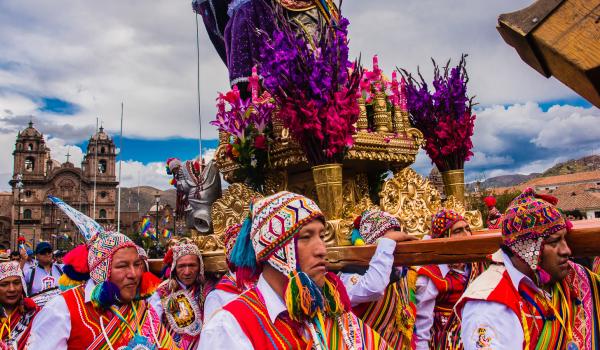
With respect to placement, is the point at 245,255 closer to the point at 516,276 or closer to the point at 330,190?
the point at 516,276

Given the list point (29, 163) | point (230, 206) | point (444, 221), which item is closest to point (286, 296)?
point (444, 221)

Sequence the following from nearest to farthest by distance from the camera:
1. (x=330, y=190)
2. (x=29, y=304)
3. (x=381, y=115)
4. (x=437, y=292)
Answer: (x=437, y=292) < (x=330, y=190) < (x=29, y=304) < (x=381, y=115)

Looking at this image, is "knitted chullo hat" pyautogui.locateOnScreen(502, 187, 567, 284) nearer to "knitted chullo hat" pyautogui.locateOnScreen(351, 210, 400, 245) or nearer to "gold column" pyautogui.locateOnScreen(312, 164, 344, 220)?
"knitted chullo hat" pyautogui.locateOnScreen(351, 210, 400, 245)

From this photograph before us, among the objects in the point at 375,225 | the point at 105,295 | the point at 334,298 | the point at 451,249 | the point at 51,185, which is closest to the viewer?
the point at 334,298

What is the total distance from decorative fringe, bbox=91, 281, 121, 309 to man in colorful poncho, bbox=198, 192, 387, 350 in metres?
1.70

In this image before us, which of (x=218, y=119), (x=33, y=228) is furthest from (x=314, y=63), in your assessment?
(x=33, y=228)

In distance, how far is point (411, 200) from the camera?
587 cm

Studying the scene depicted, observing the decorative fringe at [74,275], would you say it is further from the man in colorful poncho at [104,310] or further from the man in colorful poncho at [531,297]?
the man in colorful poncho at [531,297]

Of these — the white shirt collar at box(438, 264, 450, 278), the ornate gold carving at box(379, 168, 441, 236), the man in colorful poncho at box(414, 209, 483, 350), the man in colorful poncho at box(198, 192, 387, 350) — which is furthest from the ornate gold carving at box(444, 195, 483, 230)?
the man in colorful poncho at box(198, 192, 387, 350)

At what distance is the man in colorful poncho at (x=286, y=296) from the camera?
220cm

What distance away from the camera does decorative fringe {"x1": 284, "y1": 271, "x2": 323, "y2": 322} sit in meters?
2.23

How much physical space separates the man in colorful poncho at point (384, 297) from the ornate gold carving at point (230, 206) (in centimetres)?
202

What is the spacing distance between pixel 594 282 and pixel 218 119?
437 centimetres

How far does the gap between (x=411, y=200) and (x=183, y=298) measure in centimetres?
265
